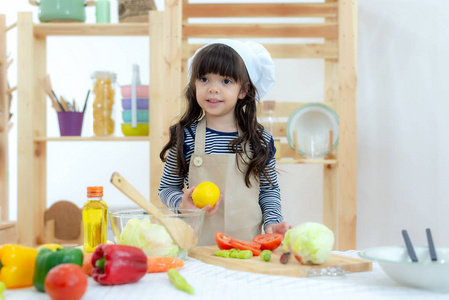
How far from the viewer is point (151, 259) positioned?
3.10 ft

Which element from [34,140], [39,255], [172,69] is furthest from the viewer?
[34,140]

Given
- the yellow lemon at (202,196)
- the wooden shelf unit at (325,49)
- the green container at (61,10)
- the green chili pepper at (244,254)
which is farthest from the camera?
the green container at (61,10)

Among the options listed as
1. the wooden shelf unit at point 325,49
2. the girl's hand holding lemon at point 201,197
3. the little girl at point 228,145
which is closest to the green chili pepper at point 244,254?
the girl's hand holding lemon at point 201,197

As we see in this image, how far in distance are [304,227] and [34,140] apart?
2130 millimetres

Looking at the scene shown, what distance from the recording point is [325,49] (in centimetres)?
278

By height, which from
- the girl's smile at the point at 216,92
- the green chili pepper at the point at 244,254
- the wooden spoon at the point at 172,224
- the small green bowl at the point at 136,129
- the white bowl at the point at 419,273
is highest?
the girl's smile at the point at 216,92

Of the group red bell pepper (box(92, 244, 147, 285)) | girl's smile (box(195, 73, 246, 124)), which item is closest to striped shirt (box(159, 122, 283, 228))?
girl's smile (box(195, 73, 246, 124))

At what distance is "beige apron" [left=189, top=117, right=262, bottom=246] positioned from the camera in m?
1.65

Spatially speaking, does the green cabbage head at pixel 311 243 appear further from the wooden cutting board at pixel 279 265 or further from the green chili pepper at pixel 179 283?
the green chili pepper at pixel 179 283

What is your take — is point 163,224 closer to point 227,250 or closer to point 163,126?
point 227,250

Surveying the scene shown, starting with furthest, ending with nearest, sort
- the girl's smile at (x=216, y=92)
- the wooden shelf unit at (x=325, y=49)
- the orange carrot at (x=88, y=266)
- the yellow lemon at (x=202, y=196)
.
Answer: the wooden shelf unit at (x=325, y=49), the girl's smile at (x=216, y=92), the yellow lemon at (x=202, y=196), the orange carrot at (x=88, y=266)

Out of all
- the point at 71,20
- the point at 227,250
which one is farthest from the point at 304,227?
the point at 71,20

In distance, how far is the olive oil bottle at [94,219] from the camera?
110cm

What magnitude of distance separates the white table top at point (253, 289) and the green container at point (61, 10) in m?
2.10
